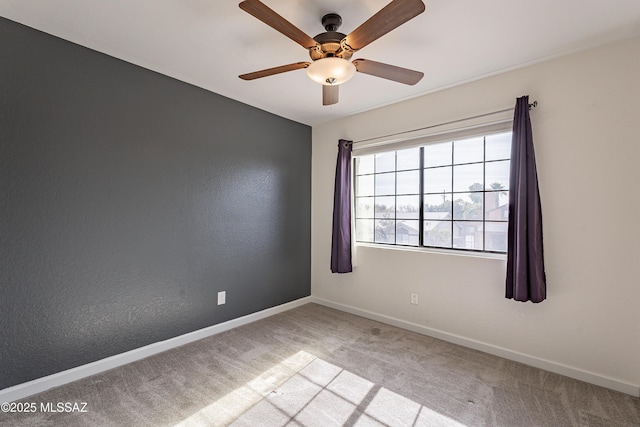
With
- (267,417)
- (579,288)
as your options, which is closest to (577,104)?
(579,288)

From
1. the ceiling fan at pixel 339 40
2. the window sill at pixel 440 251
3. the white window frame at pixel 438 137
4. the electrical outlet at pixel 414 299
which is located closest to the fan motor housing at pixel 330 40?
the ceiling fan at pixel 339 40

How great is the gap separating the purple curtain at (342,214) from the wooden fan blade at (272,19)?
1844mm

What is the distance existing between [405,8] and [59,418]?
2855 millimetres

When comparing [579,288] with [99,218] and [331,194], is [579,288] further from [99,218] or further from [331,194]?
[99,218]

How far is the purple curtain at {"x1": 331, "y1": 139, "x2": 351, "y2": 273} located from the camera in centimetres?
Result: 343

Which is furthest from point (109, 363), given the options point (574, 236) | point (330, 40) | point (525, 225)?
point (574, 236)

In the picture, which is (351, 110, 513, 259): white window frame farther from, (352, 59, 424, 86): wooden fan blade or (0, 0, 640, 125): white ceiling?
(352, 59, 424, 86): wooden fan blade

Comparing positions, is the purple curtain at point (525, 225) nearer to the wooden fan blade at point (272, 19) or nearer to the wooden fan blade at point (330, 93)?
the wooden fan blade at point (330, 93)

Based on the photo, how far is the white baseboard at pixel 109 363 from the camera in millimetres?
1871

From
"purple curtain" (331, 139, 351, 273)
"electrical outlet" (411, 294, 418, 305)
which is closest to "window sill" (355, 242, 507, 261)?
"purple curtain" (331, 139, 351, 273)

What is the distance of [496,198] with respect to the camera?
261 cm

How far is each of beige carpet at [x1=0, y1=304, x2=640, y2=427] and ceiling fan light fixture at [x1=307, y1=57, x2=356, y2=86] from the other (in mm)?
2055

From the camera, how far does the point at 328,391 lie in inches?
78.8

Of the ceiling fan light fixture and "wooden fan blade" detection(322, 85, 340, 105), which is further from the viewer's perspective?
"wooden fan blade" detection(322, 85, 340, 105)
